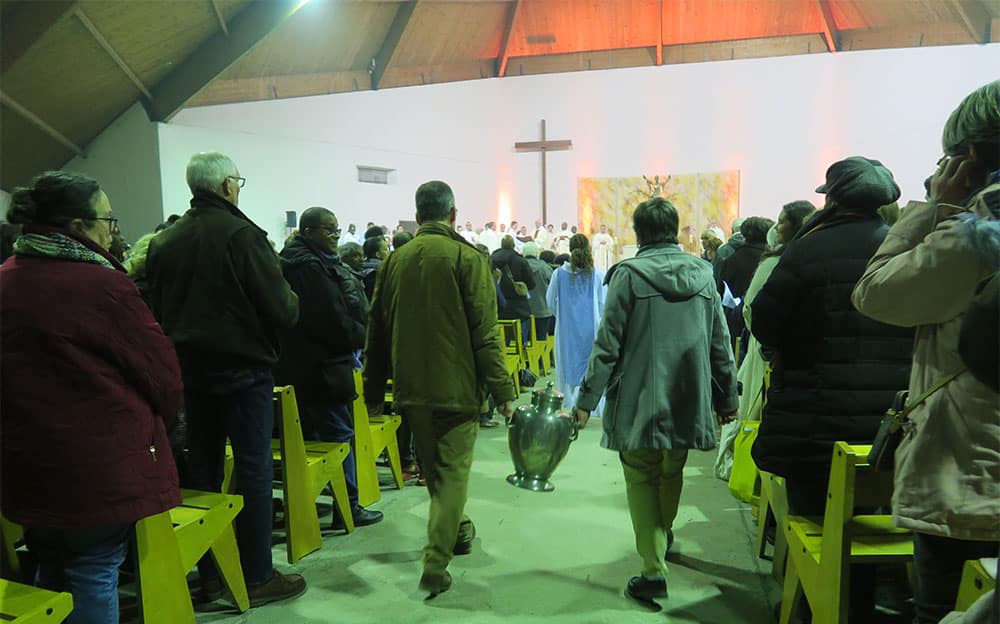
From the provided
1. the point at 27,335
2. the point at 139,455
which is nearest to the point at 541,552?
the point at 139,455

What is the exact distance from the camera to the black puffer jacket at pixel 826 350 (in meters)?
1.96

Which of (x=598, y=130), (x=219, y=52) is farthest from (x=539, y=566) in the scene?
(x=598, y=130)

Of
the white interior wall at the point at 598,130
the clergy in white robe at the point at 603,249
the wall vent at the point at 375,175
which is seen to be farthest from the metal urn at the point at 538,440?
the clergy in white robe at the point at 603,249

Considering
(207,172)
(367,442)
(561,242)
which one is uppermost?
(561,242)

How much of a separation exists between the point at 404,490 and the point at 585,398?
70.3 inches

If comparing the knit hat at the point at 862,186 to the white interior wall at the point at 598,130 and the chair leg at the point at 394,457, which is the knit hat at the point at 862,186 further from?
the white interior wall at the point at 598,130

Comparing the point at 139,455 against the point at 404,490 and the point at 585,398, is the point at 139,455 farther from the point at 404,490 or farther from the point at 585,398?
the point at 404,490

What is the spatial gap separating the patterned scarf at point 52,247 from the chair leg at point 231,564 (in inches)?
45.5

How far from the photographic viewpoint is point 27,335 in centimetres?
159

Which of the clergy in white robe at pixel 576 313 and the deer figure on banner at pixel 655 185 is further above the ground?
the deer figure on banner at pixel 655 185

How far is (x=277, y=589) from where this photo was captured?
2605mm

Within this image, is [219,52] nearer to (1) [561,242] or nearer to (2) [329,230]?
(2) [329,230]

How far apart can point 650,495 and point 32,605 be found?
73.5 inches

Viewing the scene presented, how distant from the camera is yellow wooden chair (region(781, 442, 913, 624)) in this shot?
178 centimetres
